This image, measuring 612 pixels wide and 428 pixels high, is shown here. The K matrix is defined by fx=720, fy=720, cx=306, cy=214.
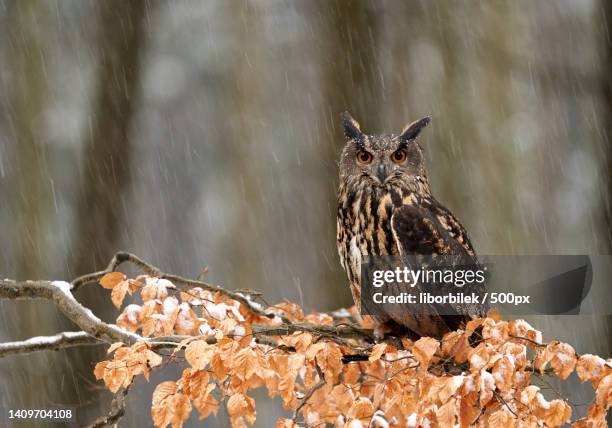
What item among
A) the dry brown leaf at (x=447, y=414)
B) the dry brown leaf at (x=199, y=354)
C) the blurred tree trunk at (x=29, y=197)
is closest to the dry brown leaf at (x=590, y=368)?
the dry brown leaf at (x=447, y=414)

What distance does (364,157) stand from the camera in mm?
3836

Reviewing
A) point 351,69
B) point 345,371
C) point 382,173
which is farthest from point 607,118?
point 345,371

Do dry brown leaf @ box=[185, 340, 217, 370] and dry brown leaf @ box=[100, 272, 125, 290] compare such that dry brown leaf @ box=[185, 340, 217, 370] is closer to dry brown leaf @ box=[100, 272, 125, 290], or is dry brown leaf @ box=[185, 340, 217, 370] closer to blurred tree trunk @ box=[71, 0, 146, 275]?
dry brown leaf @ box=[100, 272, 125, 290]

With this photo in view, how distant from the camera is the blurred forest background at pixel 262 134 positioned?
22.1 ft

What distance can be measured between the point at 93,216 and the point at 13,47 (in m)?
2.35

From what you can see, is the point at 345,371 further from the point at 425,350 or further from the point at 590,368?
the point at 590,368

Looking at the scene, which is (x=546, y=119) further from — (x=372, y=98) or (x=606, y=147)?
(x=372, y=98)

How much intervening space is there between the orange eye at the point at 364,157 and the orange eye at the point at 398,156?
4.8 inches

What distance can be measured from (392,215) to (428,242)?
269 mm

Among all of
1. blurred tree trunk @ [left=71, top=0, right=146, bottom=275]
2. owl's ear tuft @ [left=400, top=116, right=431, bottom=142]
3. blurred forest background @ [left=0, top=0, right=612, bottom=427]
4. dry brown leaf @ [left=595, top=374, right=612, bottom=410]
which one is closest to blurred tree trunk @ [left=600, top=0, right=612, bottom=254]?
blurred forest background @ [left=0, top=0, right=612, bottom=427]

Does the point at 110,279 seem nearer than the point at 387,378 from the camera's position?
No

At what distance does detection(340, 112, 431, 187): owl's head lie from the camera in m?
3.74

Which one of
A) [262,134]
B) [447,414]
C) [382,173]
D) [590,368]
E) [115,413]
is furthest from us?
[262,134]

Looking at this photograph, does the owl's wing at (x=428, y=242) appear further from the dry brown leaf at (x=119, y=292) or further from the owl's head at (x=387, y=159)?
the dry brown leaf at (x=119, y=292)
